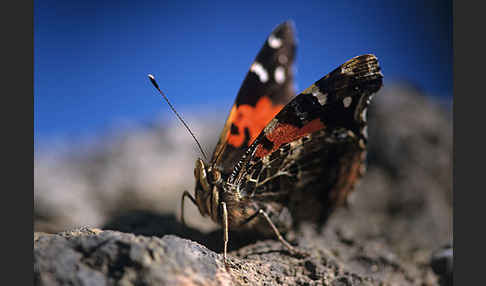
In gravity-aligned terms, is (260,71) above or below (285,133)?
above

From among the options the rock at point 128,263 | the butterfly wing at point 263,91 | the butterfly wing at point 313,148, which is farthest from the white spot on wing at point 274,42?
the rock at point 128,263

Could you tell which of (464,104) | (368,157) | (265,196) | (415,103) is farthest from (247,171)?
(415,103)

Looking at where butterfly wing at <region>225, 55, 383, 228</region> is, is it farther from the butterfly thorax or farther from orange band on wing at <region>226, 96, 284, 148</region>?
orange band on wing at <region>226, 96, 284, 148</region>

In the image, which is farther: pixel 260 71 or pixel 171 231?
pixel 260 71

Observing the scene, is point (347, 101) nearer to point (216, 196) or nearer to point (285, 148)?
point (285, 148)

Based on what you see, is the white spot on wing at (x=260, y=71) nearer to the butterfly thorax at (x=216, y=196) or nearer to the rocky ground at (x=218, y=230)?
the butterfly thorax at (x=216, y=196)

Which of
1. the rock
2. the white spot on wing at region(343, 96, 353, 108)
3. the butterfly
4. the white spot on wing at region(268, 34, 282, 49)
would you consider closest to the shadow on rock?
the butterfly

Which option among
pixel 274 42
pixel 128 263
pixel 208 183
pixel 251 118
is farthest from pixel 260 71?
pixel 128 263
